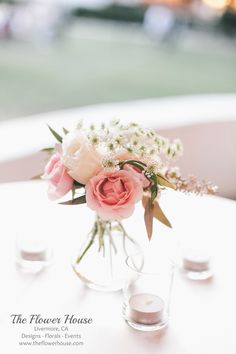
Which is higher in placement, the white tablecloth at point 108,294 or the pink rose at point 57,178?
the pink rose at point 57,178

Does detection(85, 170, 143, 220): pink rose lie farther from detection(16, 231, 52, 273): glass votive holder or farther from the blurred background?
the blurred background

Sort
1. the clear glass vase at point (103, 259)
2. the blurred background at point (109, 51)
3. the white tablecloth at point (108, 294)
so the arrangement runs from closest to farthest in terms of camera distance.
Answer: the white tablecloth at point (108, 294) → the clear glass vase at point (103, 259) → the blurred background at point (109, 51)

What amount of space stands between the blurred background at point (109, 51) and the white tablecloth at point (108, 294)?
4.31m

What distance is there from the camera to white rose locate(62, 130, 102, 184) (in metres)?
1.12

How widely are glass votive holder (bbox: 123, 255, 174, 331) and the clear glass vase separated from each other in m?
0.06

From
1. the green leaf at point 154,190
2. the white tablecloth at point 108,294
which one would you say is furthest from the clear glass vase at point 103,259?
the green leaf at point 154,190

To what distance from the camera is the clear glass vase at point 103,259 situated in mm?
1225

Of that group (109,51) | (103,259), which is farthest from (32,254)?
(109,51)

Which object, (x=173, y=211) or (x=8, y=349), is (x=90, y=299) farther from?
(x=173, y=211)

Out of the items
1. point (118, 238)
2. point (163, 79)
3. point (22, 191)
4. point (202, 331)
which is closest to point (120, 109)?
point (22, 191)

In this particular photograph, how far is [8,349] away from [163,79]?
7847 mm

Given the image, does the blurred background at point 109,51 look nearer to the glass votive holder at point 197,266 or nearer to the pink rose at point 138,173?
the glass votive holder at point 197,266

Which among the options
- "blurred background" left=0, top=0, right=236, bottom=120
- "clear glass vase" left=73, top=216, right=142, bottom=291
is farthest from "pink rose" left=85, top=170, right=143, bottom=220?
"blurred background" left=0, top=0, right=236, bottom=120

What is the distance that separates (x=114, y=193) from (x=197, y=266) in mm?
309
